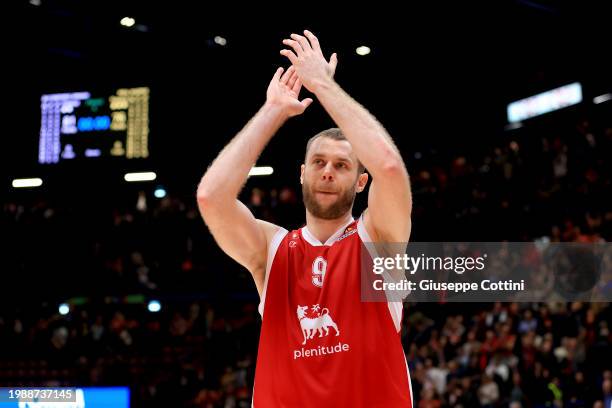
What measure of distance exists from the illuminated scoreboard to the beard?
856 centimetres

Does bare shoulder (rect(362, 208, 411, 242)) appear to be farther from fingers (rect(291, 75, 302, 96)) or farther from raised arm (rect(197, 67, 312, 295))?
fingers (rect(291, 75, 302, 96))

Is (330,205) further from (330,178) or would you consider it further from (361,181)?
(361,181)

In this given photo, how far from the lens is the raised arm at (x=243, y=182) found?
3328mm

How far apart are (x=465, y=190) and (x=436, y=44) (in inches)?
131

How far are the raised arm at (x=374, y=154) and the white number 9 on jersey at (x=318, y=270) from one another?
0.76 ft

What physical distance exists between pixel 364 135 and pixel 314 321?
29.6 inches

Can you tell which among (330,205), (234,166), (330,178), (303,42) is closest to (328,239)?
(330,205)

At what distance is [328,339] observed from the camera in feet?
10.6

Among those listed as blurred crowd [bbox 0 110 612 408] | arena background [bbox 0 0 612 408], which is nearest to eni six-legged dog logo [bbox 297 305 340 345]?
arena background [bbox 0 0 612 408]

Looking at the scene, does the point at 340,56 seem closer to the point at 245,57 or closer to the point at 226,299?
the point at 245,57

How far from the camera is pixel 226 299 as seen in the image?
17906 mm

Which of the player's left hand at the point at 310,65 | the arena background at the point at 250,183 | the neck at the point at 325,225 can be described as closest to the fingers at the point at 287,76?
the player's left hand at the point at 310,65

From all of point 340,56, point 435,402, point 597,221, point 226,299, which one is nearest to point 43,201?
point 226,299

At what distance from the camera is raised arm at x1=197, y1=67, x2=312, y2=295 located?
333 centimetres
